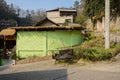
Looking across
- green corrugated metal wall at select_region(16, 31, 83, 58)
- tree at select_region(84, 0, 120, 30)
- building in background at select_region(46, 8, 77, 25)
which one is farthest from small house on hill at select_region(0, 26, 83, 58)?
building in background at select_region(46, 8, 77, 25)

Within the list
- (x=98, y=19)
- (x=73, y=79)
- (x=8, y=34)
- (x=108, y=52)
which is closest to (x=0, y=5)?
(x=98, y=19)

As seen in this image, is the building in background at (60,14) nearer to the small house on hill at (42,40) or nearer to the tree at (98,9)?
the tree at (98,9)

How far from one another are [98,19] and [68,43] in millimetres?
17808

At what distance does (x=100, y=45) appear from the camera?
20.9 meters

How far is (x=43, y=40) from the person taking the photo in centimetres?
2331

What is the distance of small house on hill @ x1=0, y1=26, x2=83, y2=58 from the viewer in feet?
76.1

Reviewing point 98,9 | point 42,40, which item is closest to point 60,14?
point 98,9

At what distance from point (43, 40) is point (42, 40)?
92 mm

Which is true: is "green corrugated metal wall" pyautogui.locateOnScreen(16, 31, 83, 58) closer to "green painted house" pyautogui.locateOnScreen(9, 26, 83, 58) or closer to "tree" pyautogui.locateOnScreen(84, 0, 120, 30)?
"green painted house" pyautogui.locateOnScreen(9, 26, 83, 58)

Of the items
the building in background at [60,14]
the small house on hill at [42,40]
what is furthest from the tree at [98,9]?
the building in background at [60,14]

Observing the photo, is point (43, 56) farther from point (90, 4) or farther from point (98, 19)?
point (98, 19)

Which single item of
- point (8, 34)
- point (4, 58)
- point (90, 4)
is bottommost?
point (4, 58)

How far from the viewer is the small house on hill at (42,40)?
23188 mm

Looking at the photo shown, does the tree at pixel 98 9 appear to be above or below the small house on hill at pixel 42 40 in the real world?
above
